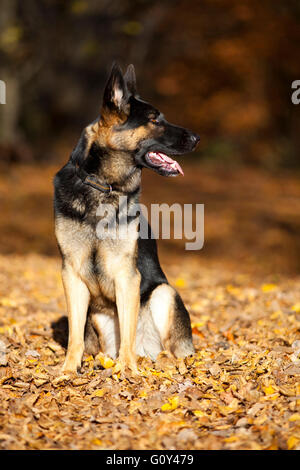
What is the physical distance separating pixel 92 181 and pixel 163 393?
5.79 ft

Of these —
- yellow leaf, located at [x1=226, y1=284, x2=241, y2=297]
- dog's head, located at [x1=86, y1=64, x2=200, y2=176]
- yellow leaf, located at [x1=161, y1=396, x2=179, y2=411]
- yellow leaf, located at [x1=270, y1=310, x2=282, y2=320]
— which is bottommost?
yellow leaf, located at [x1=161, y1=396, x2=179, y2=411]

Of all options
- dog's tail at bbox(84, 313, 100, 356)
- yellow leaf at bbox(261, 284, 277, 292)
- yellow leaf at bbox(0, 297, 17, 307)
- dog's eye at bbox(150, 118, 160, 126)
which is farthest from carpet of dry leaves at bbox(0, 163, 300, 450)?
dog's eye at bbox(150, 118, 160, 126)

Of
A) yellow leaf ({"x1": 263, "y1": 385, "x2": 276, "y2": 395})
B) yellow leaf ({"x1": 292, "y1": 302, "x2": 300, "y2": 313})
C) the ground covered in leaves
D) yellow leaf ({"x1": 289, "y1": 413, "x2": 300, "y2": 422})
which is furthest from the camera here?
yellow leaf ({"x1": 292, "y1": 302, "x2": 300, "y2": 313})

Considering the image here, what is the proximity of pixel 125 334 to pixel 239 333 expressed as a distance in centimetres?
179

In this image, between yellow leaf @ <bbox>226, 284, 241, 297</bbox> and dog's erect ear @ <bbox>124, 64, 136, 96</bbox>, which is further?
yellow leaf @ <bbox>226, 284, 241, 297</bbox>

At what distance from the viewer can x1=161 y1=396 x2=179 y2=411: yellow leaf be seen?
12.6 ft

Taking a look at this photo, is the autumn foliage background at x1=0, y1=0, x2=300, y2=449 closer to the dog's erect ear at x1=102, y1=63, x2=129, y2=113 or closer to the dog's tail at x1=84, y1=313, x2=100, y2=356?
the dog's tail at x1=84, y1=313, x2=100, y2=356

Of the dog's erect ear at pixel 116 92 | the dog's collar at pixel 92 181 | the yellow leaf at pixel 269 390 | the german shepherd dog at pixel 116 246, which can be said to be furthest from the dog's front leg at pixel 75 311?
the yellow leaf at pixel 269 390

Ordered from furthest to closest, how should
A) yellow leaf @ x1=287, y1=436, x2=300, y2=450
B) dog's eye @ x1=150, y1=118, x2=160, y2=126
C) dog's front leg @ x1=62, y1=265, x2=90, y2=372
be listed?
dog's eye @ x1=150, y1=118, x2=160, y2=126 < dog's front leg @ x1=62, y1=265, x2=90, y2=372 < yellow leaf @ x1=287, y1=436, x2=300, y2=450

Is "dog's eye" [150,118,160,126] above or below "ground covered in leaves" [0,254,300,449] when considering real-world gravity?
above

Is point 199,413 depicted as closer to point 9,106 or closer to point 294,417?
point 294,417

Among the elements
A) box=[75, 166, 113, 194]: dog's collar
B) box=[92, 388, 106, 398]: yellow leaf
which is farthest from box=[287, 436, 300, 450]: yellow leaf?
box=[75, 166, 113, 194]: dog's collar

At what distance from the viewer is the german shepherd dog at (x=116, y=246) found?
438 cm

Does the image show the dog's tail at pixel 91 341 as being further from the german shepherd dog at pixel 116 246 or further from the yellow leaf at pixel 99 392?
the yellow leaf at pixel 99 392
